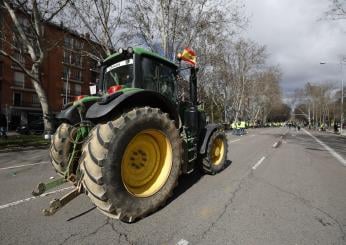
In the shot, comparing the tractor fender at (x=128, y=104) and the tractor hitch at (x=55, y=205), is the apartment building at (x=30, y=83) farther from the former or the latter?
the tractor hitch at (x=55, y=205)

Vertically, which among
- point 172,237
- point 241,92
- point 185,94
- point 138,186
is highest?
point 241,92

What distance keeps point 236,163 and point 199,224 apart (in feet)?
17.6

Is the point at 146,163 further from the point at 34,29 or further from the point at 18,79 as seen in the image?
the point at 18,79

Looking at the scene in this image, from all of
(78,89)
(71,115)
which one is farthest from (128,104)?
(78,89)

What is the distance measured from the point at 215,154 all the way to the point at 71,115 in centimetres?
391

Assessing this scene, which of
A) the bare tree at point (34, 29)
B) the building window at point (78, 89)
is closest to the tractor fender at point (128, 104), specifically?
the bare tree at point (34, 29)

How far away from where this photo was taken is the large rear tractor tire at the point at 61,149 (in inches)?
194

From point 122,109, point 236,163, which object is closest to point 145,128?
point 122,109

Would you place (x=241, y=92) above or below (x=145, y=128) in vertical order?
above

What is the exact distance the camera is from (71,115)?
5.00 metres

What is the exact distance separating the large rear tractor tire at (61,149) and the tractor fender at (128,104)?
1.10 m

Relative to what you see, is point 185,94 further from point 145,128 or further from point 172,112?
point 145,128

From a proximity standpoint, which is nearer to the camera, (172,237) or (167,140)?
(172,237)

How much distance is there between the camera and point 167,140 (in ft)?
15.2
